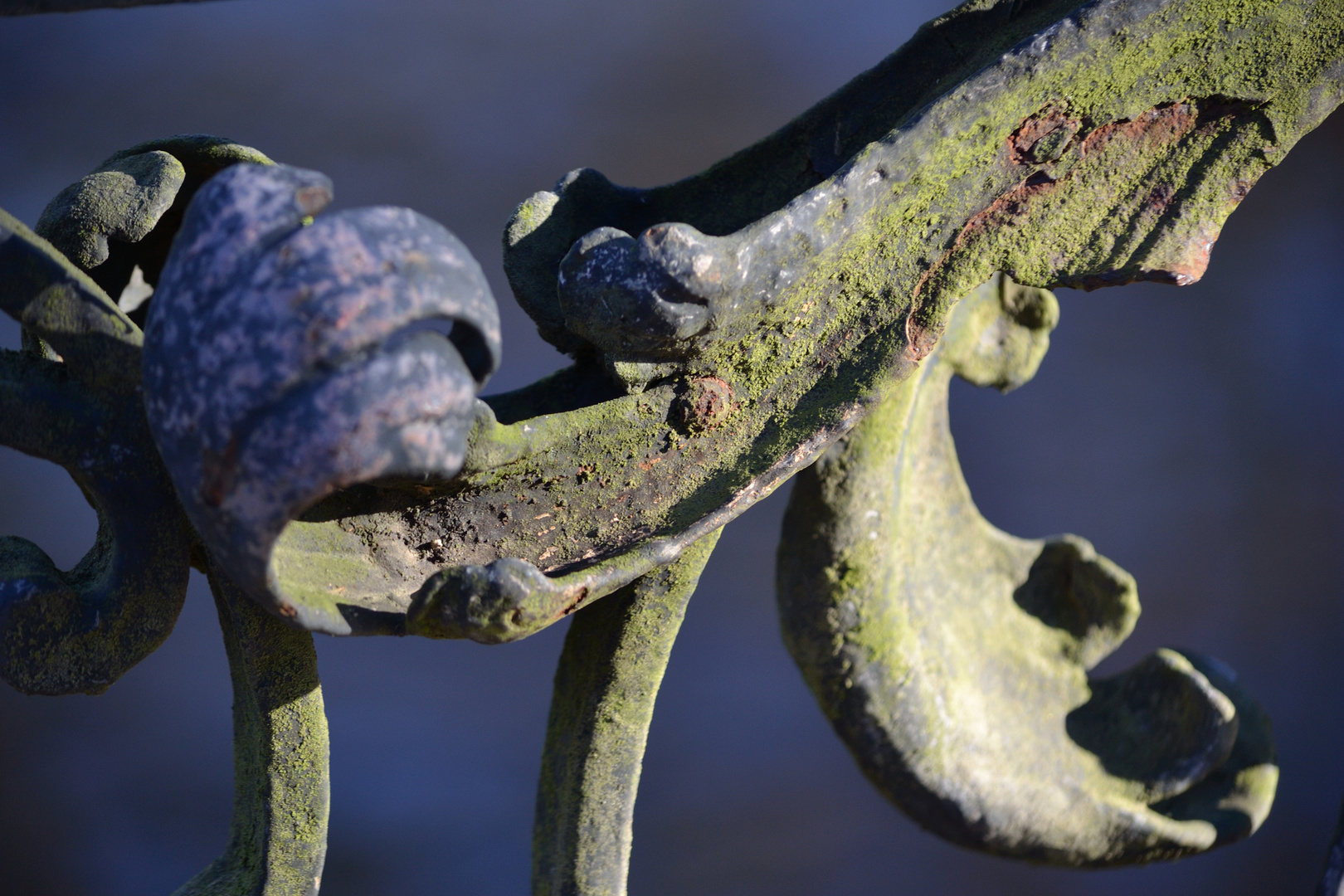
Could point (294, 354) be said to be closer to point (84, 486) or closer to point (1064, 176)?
point (84, 486)

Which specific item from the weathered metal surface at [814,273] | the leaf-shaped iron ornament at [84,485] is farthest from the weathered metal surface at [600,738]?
the leaf-shaped iron ornament at [84,485]

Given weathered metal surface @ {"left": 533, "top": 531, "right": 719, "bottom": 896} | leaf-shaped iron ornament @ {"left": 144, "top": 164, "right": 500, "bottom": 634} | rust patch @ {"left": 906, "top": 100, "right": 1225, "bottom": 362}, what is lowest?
weathered metal surface @ {"left": 533, "top": 531, "right": 719, "bottom": 896}

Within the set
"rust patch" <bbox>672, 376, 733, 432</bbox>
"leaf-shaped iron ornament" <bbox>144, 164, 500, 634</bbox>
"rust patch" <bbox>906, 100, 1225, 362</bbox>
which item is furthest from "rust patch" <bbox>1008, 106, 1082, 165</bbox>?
"leaf-shaped iron ornament" <bbox>144, 164, 500, 634</bbox>

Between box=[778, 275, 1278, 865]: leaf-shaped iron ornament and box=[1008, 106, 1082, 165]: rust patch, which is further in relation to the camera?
box=[778, 275, 1278, 865]: leaf-shaped iron ornament

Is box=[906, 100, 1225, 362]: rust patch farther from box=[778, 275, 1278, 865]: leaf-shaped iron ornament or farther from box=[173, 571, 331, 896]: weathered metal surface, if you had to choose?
box=[173, 571, 331, 896]: weathered metal surface

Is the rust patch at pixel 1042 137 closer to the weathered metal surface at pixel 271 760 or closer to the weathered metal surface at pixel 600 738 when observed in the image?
the weathered metal surface at pixel 600 738

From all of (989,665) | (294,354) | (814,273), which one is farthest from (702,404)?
(989,665)

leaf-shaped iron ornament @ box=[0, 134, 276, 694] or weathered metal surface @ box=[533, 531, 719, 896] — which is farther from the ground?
leaf-shaped iron ornament @ box=[0, 134, 276, 694]
